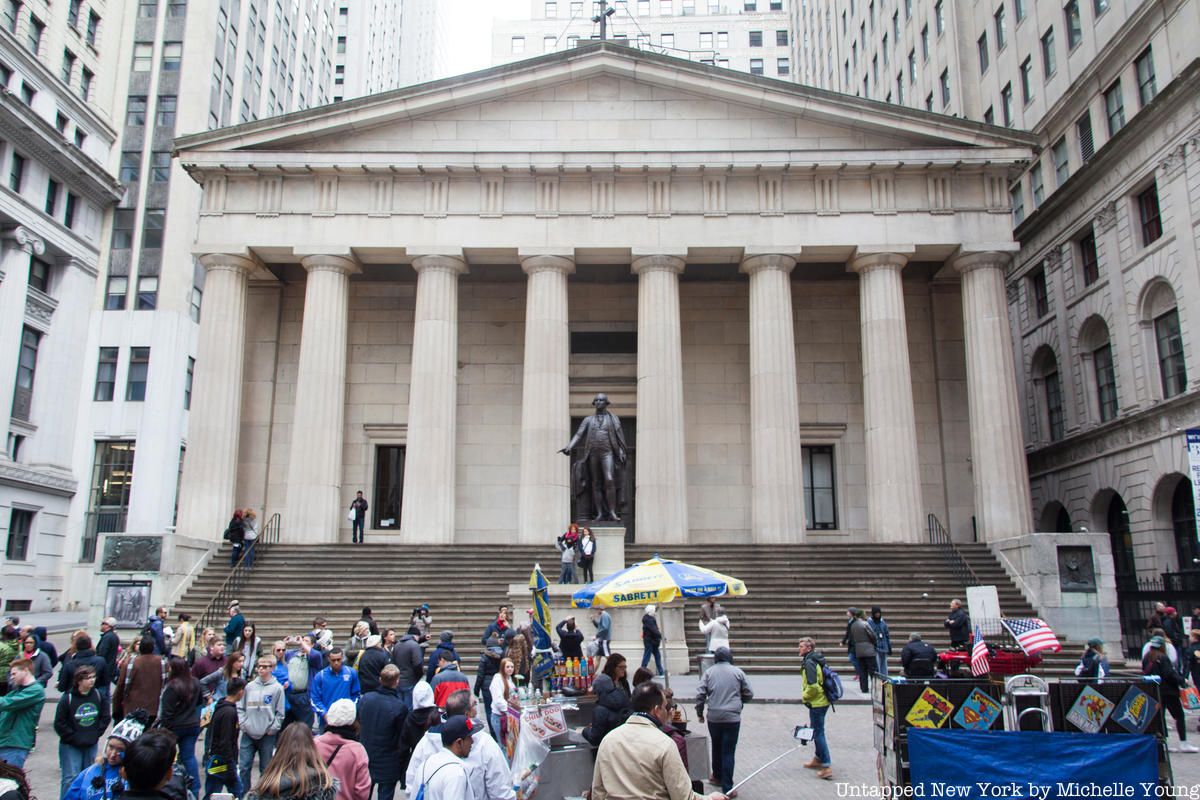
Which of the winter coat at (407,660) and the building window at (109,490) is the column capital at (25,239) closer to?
the building window at (109,490)

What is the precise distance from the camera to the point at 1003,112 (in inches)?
1592

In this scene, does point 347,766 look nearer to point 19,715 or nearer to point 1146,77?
point 19,715

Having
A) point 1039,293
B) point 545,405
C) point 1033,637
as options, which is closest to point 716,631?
point 1033,637

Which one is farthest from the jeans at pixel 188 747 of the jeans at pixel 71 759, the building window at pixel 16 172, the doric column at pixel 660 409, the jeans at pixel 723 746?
the building window at pixel 16 172

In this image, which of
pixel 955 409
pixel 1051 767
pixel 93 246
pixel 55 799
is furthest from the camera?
pixel 93 246

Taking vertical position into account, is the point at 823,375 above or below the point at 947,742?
above

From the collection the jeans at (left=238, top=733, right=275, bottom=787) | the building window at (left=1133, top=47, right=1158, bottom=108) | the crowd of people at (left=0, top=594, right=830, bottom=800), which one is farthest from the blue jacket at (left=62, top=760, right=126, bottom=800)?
the building window at (left=1133, top=47, right=1158, bottom=108)

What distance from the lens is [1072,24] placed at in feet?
113

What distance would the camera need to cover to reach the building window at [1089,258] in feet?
112

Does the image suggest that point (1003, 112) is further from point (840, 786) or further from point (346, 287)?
point (840, 786)

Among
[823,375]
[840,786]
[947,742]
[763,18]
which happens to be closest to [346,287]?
[823,375]

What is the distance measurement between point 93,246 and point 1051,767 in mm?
49747

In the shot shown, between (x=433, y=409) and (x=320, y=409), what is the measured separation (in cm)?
355

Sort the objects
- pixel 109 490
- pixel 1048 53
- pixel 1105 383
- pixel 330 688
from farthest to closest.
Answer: pixel 109 490 → pixel 1048 53 → pixel 1105 383 → pixel 330 688
